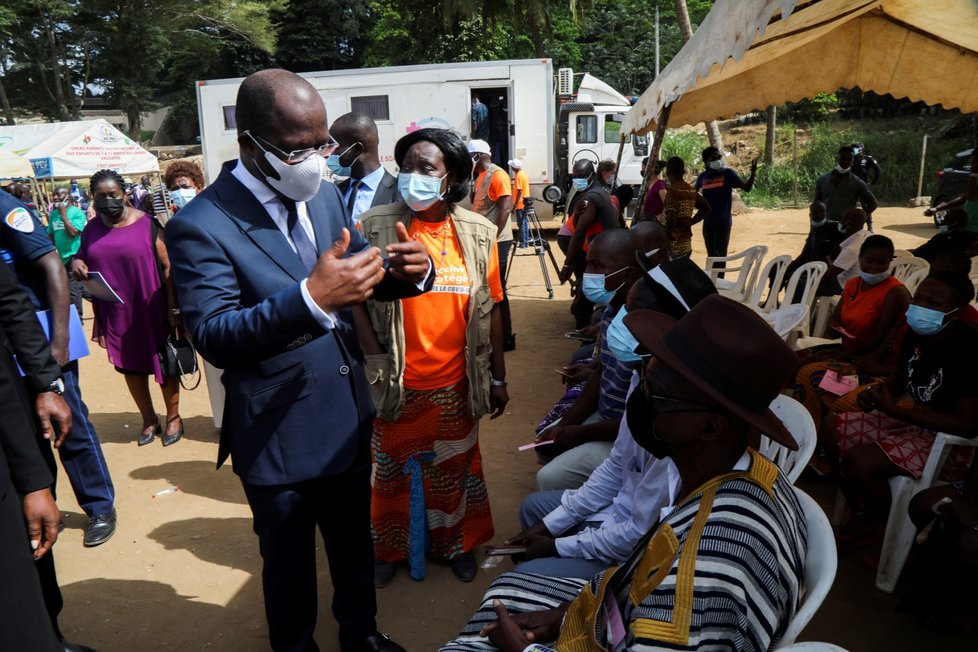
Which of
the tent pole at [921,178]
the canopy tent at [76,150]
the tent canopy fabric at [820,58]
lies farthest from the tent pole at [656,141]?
the canopy tent at [76,150]

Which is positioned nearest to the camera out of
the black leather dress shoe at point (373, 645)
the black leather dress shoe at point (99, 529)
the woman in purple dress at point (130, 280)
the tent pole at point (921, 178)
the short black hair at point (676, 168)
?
the black leather dress shoe at point (373, 645)

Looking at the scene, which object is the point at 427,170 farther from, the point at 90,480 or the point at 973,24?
the point at 973,24

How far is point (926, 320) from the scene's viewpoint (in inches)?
121

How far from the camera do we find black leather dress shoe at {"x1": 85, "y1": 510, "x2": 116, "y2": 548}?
12.0 feet

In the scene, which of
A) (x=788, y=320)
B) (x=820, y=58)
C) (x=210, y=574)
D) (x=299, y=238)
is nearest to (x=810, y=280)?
(x=788, y=320)

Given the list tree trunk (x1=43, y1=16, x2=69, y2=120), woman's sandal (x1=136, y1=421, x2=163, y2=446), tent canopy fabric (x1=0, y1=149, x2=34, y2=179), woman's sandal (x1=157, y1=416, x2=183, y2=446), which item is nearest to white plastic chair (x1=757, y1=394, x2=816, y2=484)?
woman's sandal (x1=157, y1=416, x2=183, y2=446)

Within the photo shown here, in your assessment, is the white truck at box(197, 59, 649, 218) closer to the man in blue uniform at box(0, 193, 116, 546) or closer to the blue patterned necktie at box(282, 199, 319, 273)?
the man in blue uniform at box(0, 193, 116, 546)

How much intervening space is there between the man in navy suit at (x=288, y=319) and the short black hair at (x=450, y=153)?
0.61 meters

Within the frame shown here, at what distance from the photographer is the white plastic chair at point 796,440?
227cm

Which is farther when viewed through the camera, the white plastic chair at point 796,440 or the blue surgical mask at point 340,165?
the blue surgical mask at point 340,165

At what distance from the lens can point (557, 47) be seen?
3278cm

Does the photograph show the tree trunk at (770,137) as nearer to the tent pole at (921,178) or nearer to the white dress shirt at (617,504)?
the tent pole at (921,178)

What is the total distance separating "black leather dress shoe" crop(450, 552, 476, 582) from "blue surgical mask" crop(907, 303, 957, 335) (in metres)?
2.40

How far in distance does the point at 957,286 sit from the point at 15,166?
20.7 m
